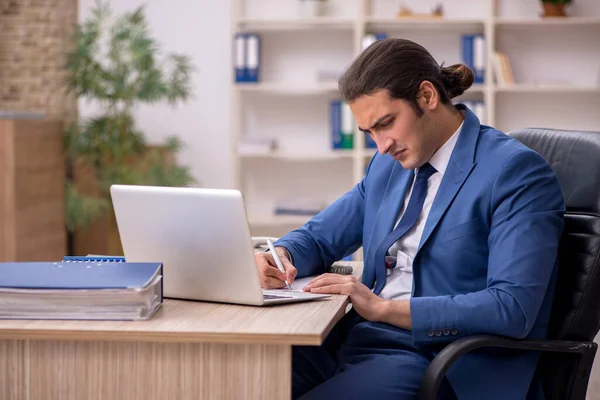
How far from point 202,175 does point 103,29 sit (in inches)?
47.7

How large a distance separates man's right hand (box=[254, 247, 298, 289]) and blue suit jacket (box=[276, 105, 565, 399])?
4.9 inches

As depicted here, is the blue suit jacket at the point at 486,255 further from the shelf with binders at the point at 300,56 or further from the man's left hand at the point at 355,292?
the shelf with binders at the point at 300,56

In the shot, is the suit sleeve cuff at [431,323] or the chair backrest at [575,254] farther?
the chair backrest at [575,254]

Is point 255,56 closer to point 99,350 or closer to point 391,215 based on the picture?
point 391,215

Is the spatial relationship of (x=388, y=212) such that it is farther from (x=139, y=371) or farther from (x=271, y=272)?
(x=139, y=371)

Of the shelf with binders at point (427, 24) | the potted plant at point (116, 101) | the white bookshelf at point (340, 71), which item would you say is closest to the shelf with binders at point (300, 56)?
the white bookshelf at point (340, 71)

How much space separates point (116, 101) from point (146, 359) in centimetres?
421

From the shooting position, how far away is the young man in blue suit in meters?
1.88

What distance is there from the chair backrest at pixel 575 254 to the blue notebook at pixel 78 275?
0.94 metres

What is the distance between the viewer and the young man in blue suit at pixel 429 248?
74.0 inches

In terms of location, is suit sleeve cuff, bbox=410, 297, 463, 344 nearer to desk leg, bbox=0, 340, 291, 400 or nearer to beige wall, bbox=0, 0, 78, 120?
desk leg, bbox=0, 340, 291, 400

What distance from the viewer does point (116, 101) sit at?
5.66 metres

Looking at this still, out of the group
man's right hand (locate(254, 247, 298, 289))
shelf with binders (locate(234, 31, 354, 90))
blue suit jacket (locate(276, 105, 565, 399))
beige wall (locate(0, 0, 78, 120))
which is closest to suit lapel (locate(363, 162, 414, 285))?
blue suit jacket (locate(276, 105, 565, 399))

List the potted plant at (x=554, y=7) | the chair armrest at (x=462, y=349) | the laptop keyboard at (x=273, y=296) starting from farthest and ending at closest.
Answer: the potted plant at (x=554, y=7) → the laptop keyboard at (x=273, y=296) → the chair armrest at (x=462, y=349)
